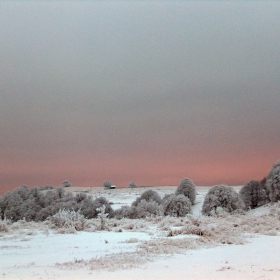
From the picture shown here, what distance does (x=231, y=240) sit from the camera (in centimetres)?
863

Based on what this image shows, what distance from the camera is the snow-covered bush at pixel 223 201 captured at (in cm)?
2039

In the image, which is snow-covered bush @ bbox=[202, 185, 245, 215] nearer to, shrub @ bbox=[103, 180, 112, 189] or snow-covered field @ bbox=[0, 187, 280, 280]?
snow-covered field @ bbox=[0, 187, 280, 280]

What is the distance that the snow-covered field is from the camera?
557 cm

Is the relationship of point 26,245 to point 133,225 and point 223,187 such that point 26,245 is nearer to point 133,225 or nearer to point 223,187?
point 133,225

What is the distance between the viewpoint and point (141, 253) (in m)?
6.98

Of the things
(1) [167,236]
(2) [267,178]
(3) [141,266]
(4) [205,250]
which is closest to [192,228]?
(1) [167,236]

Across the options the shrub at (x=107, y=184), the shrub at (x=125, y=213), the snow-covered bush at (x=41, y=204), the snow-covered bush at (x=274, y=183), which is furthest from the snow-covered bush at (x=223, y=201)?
the shrub at (x=107, y=184)

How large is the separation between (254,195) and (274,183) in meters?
2.41

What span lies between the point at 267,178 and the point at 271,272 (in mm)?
19065

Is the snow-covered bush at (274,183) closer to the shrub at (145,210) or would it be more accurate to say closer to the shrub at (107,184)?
→ the shrub at (145,210)

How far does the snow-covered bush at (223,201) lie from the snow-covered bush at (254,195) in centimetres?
356

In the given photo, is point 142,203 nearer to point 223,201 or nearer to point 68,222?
point 223,201

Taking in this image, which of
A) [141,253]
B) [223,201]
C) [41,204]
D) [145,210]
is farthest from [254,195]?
[141,253]

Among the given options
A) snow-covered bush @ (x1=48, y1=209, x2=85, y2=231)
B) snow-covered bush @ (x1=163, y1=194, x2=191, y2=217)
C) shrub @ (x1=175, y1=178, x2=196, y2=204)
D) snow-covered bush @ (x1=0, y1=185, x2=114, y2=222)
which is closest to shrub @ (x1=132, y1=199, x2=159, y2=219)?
snow-covered bush @ (x1=163, y1=194, x2=191, y2=217)
